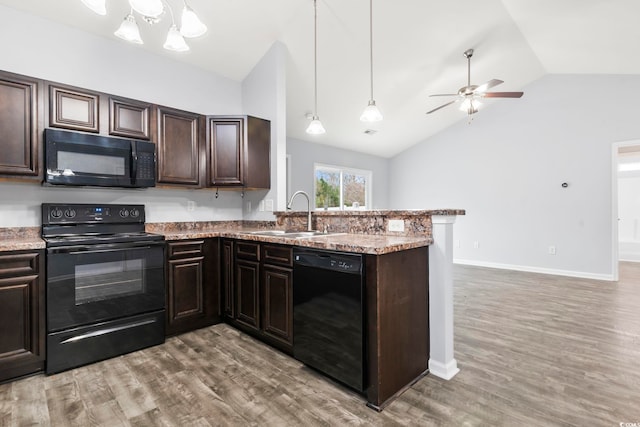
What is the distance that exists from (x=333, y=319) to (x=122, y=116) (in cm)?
254

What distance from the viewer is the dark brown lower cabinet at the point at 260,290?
229cm

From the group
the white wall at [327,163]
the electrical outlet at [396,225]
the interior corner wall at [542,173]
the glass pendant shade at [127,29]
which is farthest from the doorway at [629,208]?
the glass pendant shade at [127,29]

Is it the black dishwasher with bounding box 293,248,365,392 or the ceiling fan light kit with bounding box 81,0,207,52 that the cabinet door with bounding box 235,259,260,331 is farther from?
the ceiling fan light kit with bounding box 81,0,207,52

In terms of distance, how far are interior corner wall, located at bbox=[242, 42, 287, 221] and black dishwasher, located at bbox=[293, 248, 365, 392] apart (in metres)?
1.53

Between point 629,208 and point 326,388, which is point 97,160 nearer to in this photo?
point 326,388

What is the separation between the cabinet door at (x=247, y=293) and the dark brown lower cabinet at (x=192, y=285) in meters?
0.30

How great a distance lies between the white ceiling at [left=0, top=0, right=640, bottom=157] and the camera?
10.0ft

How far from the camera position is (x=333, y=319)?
6.21 ft

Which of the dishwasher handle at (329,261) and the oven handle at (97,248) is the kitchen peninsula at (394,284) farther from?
the oven handle at (97,248)

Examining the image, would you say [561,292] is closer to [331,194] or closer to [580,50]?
[580,50]

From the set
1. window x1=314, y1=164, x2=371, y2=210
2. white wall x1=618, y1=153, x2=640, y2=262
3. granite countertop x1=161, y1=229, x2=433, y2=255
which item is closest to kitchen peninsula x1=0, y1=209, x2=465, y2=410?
granite countertop x1=161, y1=229, x2=433, y2=255

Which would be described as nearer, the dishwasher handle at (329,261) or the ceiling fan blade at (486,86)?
the dishwasher handle at (329,261)

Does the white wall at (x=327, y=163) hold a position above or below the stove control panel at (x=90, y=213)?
above

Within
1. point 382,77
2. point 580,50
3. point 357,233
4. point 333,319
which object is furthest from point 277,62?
point 580,50
